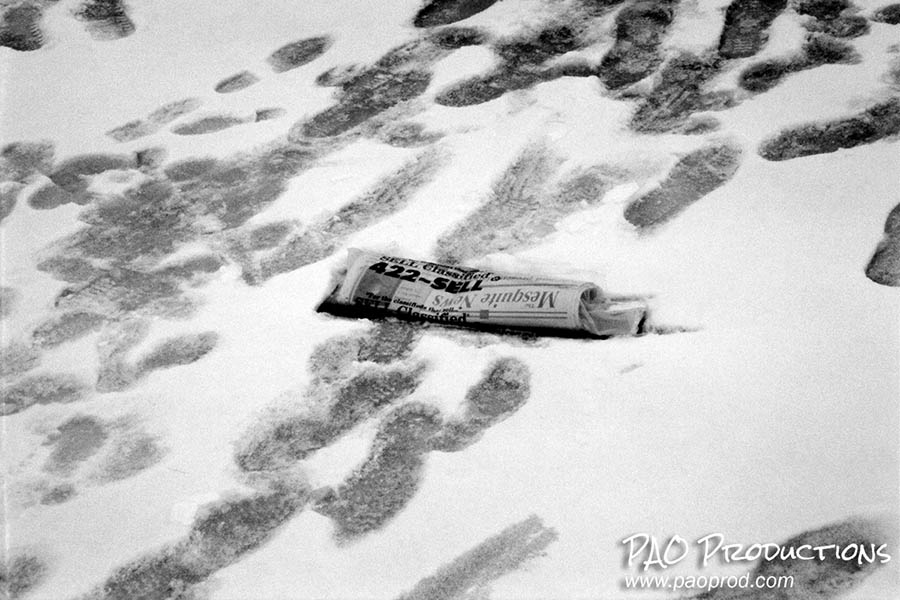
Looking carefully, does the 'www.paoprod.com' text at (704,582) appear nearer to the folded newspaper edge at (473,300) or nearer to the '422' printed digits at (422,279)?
the folded newspaper edge at (473,300)

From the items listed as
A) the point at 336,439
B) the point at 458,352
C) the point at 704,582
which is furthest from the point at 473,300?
the point at 704,582

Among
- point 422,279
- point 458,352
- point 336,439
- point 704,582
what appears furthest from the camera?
point 422,279

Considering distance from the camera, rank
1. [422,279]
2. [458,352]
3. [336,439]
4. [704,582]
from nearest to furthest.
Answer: [704,582] → [336,439] → [458,352] → [422,279]

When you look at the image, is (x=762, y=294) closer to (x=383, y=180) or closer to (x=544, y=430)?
(x=544, y=430)

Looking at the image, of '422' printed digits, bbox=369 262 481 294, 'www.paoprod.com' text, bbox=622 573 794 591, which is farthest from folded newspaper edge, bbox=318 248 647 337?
'www.paoprod.com' text, bbox=622 573 794 591

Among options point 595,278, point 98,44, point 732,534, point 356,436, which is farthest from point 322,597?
point 98,44

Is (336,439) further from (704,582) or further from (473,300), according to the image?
(704,582)

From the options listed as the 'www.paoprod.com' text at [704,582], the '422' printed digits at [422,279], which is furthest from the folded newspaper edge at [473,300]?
the 'www.paoprod.com' text at [704,582]
